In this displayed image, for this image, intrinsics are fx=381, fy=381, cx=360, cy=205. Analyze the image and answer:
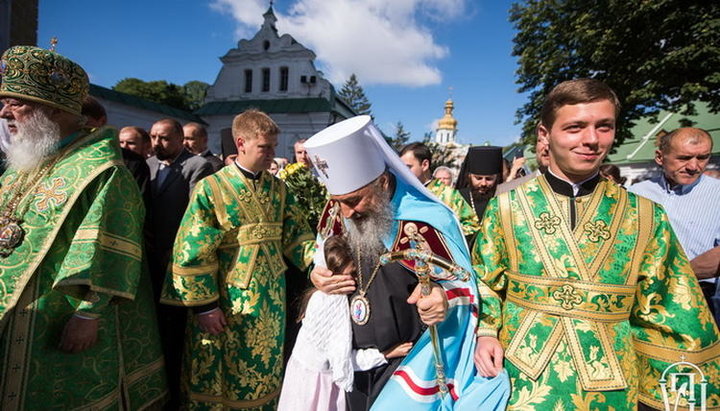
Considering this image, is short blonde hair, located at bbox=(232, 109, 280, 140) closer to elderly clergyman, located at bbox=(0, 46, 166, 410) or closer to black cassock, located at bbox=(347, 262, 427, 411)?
elderly clergyman, located at bbox=(0, 46, 166, 410)

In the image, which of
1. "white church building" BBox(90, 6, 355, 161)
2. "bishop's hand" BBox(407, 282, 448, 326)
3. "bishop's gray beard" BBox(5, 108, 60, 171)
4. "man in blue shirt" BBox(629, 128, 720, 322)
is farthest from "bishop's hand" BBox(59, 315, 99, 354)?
"white church building" BBox(90, 6, 355, 161)

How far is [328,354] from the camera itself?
207 cm

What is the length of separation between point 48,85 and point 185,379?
2.34 m

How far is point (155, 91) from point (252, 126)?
44.6m

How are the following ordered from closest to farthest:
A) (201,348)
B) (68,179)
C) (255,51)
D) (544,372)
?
(544,372), (68,179), (201,348), (255,51)

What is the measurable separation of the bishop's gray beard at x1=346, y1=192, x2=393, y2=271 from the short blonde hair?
1373 mm

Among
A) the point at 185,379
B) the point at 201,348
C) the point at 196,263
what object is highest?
the point at 196,263

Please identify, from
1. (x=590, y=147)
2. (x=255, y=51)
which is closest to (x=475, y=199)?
(x=590, y=147)

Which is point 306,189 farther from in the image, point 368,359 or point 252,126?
point 368,359

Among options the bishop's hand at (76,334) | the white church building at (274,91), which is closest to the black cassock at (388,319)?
the bishop's hand at (76,334)

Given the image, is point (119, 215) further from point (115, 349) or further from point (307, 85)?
point (307, 85)

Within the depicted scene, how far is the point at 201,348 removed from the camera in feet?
9.88

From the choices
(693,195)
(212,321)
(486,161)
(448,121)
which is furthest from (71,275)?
(448,121)

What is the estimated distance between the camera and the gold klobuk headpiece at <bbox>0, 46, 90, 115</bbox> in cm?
217
